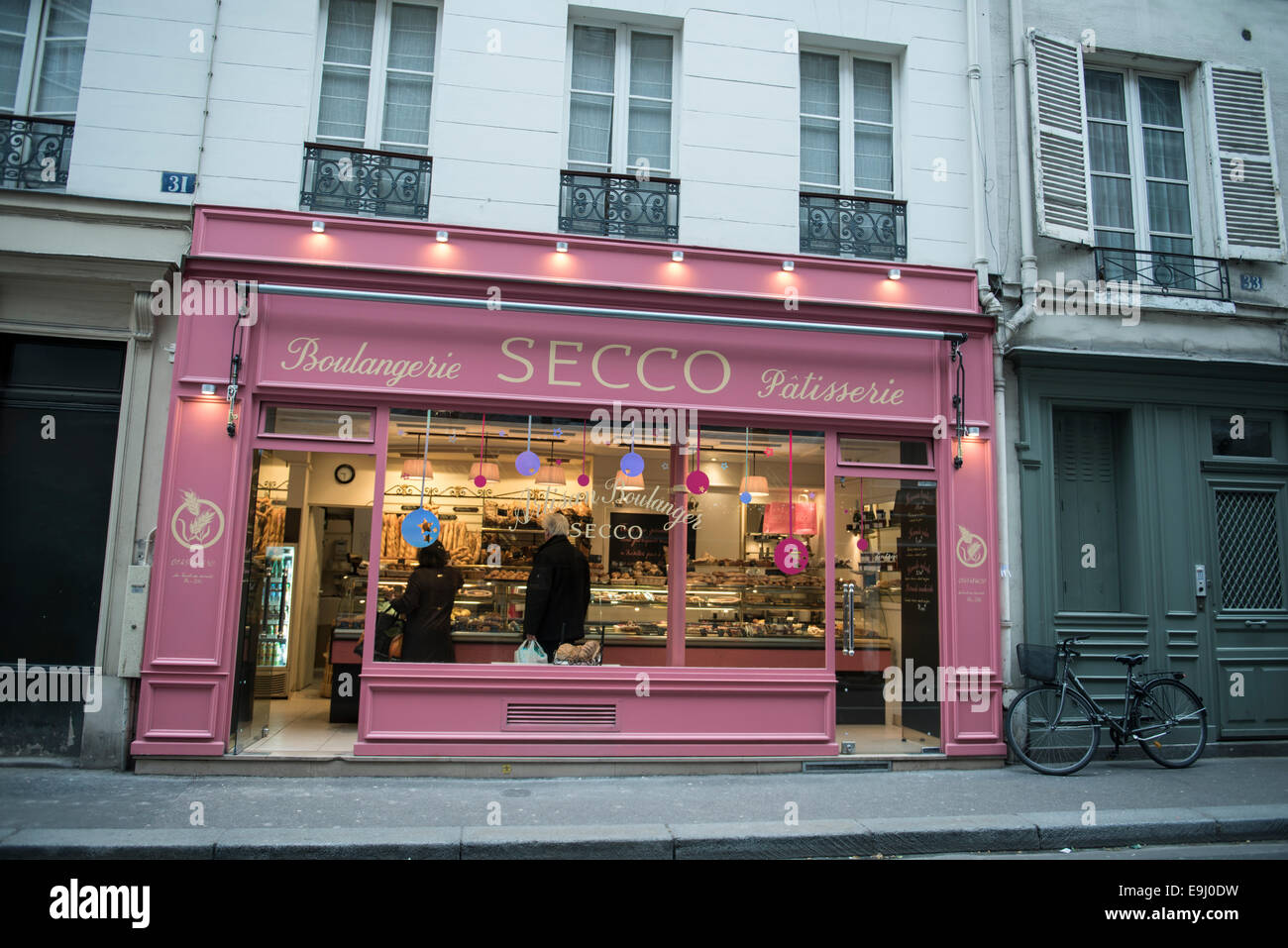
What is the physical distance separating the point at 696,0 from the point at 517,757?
7330 mm

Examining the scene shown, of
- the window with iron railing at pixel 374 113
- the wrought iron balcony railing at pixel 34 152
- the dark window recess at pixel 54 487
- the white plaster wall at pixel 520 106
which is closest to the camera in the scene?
the dark window recess at pixel 54 487

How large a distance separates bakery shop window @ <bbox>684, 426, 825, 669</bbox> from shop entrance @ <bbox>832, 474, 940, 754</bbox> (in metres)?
0.28

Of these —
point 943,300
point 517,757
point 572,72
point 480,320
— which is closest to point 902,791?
point 517,757

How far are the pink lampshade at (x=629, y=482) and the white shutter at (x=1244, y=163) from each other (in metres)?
6.68

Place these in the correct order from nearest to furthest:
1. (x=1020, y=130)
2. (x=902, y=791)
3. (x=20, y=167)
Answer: (x=902, y=791) < (x=20, y=167) < (x=1020, y=130)

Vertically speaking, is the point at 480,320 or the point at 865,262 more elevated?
the point at 865,262

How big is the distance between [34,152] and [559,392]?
5079 millimetres

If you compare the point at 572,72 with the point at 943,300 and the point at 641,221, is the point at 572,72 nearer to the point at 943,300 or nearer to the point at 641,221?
the point at 641,221

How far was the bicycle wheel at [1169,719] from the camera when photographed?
7820 mm

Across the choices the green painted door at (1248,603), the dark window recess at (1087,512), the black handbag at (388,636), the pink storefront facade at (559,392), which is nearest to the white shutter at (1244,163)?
the dark window recess at (1087,512)

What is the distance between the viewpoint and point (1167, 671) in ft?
27.5

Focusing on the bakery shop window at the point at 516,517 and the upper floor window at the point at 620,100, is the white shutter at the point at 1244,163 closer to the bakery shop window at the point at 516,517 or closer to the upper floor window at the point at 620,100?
the upper floor window at the point at 620,100

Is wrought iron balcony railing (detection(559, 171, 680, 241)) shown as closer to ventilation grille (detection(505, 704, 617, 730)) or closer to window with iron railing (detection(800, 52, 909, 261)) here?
window with iron railing (detection(800, 52, 909, 261))

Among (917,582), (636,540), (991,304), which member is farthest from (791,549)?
(991,304)
